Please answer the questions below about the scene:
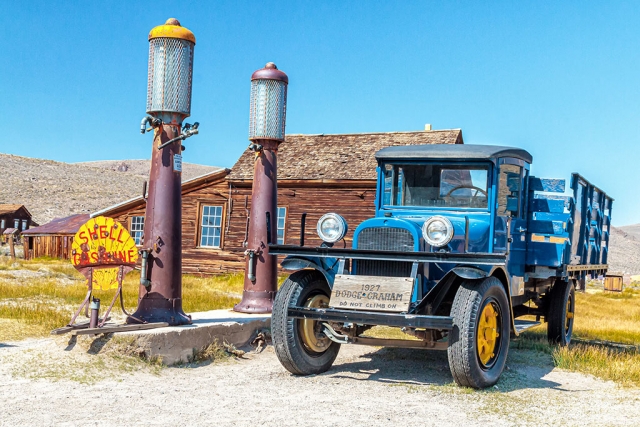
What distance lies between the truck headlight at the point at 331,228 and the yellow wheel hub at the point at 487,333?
5.15 ft

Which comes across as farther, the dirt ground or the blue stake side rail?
the blue stake side rail

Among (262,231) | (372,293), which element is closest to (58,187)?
(262,231)

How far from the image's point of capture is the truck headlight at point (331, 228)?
7.34 meters

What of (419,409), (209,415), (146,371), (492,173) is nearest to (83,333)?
(146,371)

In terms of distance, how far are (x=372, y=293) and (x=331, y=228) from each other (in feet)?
2.95

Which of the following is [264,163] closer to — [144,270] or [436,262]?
[144,270]

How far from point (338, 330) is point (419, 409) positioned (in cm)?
169

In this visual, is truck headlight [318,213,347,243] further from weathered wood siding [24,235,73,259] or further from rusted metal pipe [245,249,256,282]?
weathered wood siding [24,235,73,259]

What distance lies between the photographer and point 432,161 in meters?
8.26

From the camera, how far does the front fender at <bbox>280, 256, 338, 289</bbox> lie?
7281 millimetres

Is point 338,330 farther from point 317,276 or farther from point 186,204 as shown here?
point 186,204

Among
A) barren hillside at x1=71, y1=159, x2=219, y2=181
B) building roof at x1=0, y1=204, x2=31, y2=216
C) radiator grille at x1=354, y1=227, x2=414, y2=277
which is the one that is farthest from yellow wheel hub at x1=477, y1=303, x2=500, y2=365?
barren hillside at x1=71, y1=159, x2=219, y2=181

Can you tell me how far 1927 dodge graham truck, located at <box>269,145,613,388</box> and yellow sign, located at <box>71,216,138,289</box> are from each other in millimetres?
1643

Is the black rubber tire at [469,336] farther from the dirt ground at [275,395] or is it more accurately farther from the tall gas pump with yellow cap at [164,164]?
the tall gas pump with yellow cap at [164,164]
